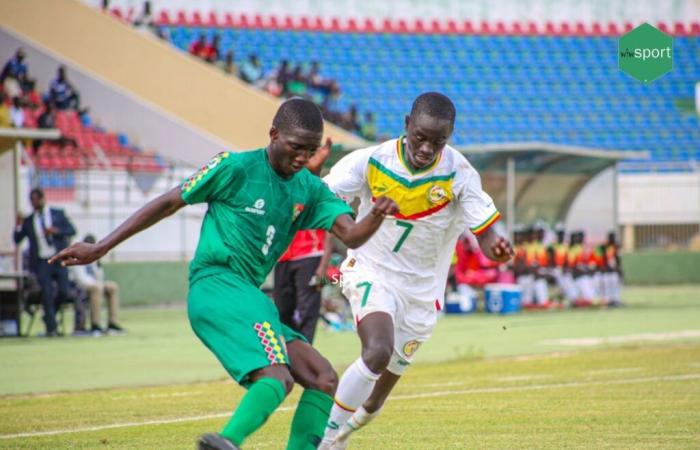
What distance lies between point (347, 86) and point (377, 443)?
35.3 m

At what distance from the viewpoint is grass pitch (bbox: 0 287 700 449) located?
922 cm

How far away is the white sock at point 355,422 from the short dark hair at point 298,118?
2.11m

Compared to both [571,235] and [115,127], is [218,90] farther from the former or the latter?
[571,235]

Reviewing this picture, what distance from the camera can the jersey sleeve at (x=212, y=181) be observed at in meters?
6.70

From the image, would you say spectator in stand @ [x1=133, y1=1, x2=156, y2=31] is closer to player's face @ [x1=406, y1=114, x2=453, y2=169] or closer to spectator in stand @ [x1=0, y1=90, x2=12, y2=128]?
spectator in stand @ [x1=0, y1=90, x2=12, y2=128]

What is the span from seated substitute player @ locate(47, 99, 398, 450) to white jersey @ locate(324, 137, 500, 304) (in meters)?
1.57

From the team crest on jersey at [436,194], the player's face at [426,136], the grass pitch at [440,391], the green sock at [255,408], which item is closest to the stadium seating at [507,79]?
the grass pitch at [440,391]

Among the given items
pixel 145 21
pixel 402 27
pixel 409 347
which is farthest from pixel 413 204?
pixel 402 27

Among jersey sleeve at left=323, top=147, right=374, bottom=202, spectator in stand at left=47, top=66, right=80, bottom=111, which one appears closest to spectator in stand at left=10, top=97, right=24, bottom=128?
spectator in stand at left=47, top=66, right=80, bottom=111

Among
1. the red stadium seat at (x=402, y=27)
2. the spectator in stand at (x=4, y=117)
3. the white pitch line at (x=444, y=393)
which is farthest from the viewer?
the red stadium seat at (x=402, y=27)

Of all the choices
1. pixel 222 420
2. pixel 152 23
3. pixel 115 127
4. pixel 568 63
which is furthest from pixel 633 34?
pixel 568 63

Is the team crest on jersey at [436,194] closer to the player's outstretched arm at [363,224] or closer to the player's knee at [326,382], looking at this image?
the player's outstretched arm at [363,224]

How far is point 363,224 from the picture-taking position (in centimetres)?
672

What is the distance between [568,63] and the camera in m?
47.9
